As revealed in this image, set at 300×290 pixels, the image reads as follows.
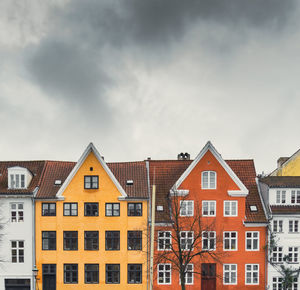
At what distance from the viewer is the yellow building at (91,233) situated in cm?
2967

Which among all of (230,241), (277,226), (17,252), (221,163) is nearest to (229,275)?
(230,241)

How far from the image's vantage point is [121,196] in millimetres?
29688

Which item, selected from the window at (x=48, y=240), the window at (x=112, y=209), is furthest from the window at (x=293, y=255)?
the window at (x=48, y=240)

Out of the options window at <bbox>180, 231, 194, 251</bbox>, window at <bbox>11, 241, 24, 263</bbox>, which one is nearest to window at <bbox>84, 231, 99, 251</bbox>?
window at <bbox>11, 241, 24, 263</bbox>

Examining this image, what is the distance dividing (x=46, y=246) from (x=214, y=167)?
746 inches

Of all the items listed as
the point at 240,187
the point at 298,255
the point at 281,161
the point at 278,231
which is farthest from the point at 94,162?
the point at 281,161

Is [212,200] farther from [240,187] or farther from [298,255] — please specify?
[298,255]

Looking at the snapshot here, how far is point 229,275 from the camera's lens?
29.9 meters

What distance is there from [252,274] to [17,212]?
24.7 metres

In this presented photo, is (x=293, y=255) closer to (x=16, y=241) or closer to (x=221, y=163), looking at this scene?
(x=221, y=163)

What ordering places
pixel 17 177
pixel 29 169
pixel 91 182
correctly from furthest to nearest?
pixel 29 169 < pixel 17 177 < pixel 91 182

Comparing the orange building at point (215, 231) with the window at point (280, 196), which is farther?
the window at point (280, 196)

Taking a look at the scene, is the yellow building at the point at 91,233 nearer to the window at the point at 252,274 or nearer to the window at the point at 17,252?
the window at the point at 17,252

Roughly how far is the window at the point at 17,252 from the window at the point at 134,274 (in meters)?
11.0
